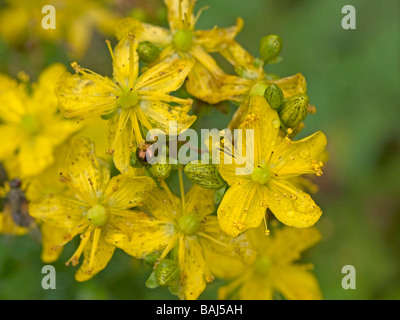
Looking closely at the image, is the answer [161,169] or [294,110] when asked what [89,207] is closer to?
[161,169]

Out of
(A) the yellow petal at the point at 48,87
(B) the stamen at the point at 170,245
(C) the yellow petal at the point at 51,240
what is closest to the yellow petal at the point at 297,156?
(B) the stamen at the point at 170,245

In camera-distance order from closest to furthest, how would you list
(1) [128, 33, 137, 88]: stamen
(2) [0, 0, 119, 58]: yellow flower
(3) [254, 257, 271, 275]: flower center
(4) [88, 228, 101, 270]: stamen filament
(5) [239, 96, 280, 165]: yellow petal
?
(5) [239, 96, 280, 165]: yellow petal → (4) [88, 228, 101, 270]: stamen filament → (1) [128, 33, 137, 88]: stamen → (3) [254, 257, 271, 275]: flower center → (2) [0, 0, 119, 58]: yellow flower

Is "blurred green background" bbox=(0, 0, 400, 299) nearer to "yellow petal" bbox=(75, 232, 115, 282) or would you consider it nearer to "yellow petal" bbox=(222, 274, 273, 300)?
"yellow petal" bbox=(222, 274, 273, 300)

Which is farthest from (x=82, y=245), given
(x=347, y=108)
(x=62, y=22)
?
(x=347, y=108)

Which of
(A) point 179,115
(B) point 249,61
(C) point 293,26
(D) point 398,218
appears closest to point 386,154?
(D) point 398,218

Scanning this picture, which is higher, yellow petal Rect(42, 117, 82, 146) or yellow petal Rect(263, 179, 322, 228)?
yellow petal Rect(42, 117, 82, 146)

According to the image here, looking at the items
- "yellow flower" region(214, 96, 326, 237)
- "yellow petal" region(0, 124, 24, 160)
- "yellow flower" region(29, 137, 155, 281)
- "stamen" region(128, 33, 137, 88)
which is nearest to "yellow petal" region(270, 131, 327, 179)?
"yellow flower" region(214, 96, 326, 237)

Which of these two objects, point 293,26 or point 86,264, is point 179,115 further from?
point 293,26

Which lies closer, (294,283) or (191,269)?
(191,269)
